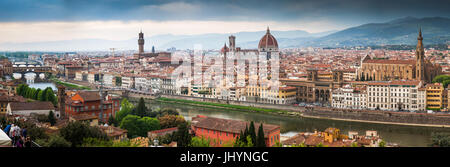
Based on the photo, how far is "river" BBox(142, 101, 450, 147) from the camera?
631cm

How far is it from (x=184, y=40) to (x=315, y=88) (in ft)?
51.2

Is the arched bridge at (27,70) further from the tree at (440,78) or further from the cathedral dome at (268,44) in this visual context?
the tree at (440,78)

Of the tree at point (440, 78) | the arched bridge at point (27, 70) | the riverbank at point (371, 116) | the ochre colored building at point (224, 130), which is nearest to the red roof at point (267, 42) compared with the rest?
the arched bridge at point (27, 70)

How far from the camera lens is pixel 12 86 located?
11680 millimetres

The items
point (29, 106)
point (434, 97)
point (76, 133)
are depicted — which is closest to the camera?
point (76, 133)

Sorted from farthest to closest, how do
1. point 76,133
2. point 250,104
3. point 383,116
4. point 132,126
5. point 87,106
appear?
point 250,104 < point 383,116 < point 87,106 < point 132,126 < point 76,133

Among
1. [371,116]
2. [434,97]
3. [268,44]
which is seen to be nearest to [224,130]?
[371,116]

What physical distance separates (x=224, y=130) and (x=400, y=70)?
23.6ft

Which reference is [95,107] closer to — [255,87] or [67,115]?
[67,115]

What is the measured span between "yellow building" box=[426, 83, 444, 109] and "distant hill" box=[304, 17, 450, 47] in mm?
8716

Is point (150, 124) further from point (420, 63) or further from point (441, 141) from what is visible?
point (420, 63)

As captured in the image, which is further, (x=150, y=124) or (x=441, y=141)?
(x=150, y=124)

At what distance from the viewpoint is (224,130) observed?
5.12 metres
